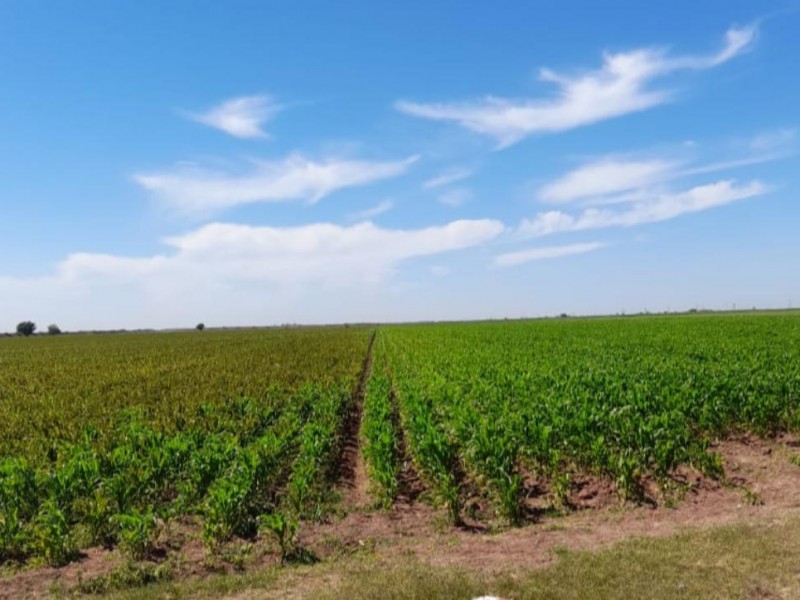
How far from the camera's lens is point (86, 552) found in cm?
827

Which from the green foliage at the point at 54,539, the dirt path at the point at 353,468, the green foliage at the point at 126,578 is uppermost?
the green foliage at the point at 54,539

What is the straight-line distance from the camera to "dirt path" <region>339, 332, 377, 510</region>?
10797 millimetres

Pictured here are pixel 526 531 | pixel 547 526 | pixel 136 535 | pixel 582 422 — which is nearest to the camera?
pixel 136 535

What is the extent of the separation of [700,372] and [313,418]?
11.9 metres

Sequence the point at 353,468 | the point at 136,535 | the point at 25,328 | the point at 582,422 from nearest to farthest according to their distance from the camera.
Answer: the point at 136,535 → the point at 582,422 → the point at 353,468 → the point at 25,328

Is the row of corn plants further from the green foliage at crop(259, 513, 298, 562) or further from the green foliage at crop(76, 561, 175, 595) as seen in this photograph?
the green foliage at crop(76, 561, 175, 595)

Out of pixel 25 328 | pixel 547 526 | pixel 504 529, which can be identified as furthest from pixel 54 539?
pixel 25 328

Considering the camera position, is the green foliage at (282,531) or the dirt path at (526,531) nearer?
the dirt path at (526,531)

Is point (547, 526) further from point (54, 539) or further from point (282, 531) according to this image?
point (54, 539)

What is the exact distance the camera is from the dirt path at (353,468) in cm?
1080

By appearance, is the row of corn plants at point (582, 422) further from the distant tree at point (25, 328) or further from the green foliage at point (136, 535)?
the distant tree at point (25, 328)

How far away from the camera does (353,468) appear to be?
13.2 meters

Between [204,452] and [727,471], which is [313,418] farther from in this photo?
[727,471]

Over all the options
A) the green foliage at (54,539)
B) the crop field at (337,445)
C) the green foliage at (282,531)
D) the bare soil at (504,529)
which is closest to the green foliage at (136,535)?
the crop field at (337,445)
